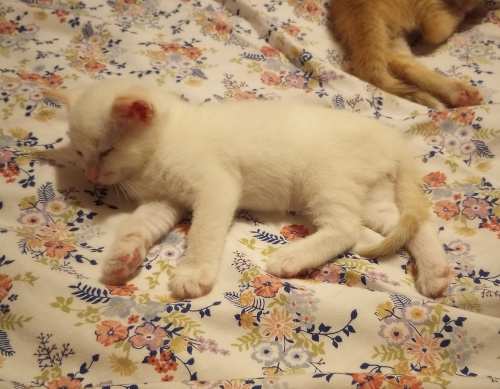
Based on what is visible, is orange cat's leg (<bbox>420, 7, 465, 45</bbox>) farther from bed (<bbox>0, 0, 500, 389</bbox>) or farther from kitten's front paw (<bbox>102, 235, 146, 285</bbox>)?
kitten's front paw (<bbox>102, 235, 146, 285</bbox>)

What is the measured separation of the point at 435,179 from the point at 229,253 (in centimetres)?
68

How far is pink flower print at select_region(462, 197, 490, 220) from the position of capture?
1.19 m

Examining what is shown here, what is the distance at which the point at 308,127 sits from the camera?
121 cm

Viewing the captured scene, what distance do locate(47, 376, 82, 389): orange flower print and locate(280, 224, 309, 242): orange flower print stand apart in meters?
0.62

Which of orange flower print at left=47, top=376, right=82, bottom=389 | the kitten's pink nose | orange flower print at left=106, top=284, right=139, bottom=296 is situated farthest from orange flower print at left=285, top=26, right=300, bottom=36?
orange flower print at left=47, top=376, right=82, bottom=389

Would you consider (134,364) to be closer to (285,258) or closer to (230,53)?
(285,258)

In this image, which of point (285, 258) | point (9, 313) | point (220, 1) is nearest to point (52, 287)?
point (9, 313)

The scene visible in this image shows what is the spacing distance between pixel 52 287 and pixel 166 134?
490mm

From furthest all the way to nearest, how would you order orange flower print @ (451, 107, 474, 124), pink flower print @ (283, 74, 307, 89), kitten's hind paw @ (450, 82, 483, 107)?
pink flower print @ (283, 74, 307, 89), kitten's hind paw @ (450, 82, 483, 107), orange flower print @ (451, 107, 474, 124)

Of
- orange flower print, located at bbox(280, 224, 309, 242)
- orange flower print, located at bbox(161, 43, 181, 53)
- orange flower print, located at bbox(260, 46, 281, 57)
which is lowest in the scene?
orange flower print, located at bbox(280, 224, 309, 242)

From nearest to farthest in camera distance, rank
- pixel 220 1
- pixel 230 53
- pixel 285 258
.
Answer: pixel 285 258 → pixel 230 53 → pixel 220 1

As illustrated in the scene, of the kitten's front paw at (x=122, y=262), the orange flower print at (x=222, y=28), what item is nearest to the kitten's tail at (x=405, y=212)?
the kitten's front paw at (x=122, y=262)

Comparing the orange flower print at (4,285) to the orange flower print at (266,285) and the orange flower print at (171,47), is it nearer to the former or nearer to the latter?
the orange flower print at (266,285)

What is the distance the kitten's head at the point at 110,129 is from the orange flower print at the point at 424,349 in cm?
81
